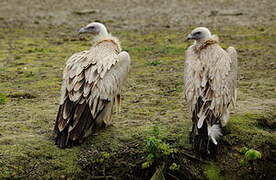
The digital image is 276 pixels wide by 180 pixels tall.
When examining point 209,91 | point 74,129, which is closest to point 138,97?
point 209,91

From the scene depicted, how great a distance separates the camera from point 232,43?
13.2 meters

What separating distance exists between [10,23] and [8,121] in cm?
1046

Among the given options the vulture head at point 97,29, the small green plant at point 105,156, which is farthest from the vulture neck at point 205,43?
the small green plant at point 105,156

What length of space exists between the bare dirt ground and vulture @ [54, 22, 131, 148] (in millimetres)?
182

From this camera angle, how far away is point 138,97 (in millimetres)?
8664

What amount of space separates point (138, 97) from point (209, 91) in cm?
223

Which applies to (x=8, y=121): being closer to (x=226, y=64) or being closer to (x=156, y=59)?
(x=226, y=64)

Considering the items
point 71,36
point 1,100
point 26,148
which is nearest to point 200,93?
point 26,148

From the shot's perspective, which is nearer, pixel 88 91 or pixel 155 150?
pixel 155 150

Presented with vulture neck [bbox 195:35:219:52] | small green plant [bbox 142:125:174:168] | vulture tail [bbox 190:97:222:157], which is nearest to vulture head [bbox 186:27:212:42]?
vulture neck [bbox 195:35:219:52]

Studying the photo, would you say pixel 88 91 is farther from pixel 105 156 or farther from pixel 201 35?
pixel 201 35

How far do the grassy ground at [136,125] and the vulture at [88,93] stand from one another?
18cm

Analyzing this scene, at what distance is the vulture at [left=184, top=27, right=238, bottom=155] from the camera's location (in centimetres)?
632

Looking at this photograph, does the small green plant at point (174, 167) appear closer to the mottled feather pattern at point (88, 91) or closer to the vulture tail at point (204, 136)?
the vulture tail at point (204, 136)
